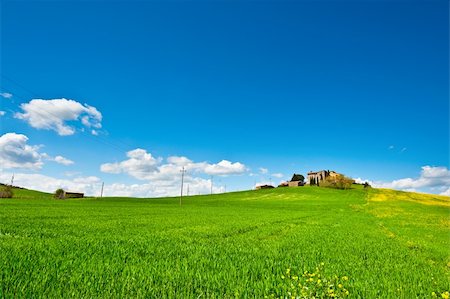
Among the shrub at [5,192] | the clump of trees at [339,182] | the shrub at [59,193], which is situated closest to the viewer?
the shrub at [5,192]

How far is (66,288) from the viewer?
634 cm

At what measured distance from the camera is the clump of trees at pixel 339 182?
140212 mm

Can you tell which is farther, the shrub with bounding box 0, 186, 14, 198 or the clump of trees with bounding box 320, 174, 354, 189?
the clump of trees with bounding box 320, 174, 354, 189

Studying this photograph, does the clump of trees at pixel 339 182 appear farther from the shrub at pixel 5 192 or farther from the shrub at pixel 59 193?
the shrub at pixel 5 192

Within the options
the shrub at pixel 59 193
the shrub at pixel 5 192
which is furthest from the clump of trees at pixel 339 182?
the shrub at pixel 5 192

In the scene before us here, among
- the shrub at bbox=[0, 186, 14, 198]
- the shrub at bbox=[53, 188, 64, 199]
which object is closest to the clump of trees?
the shrub at bbox=[53, 188, 64, 199]

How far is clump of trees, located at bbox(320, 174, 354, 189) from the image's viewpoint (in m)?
140

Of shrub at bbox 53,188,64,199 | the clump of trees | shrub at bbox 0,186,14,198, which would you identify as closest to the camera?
shrub at bbox 0,186,14,198

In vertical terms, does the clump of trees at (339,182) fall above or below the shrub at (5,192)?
above

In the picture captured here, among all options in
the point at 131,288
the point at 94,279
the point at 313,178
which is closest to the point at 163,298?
the point at 131,288

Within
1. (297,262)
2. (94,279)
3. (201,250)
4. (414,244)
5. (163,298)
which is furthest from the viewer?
(414,244)

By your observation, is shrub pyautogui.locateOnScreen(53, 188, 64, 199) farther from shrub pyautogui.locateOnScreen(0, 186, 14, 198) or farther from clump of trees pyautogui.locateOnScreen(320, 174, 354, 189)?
clump of trees pyautogui.locateOnScreen(320, 174, 354, 189)

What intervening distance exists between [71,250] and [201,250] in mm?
4937

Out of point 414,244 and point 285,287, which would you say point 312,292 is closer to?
point 285,287
